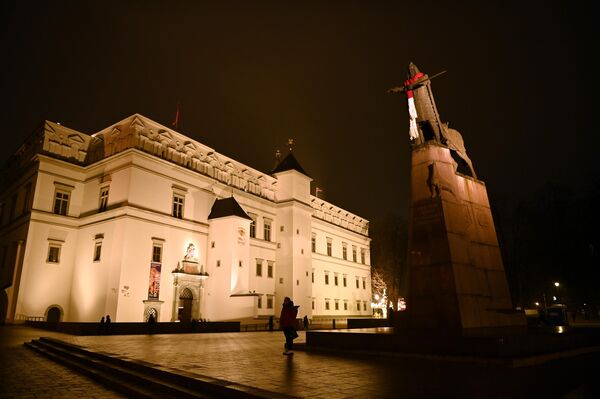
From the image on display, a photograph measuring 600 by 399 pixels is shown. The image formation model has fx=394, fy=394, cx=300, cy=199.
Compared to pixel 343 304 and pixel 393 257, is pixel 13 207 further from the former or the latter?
pixel 393 257

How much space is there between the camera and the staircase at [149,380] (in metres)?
5.98

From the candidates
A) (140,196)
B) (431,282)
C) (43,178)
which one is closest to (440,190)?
(431,282)

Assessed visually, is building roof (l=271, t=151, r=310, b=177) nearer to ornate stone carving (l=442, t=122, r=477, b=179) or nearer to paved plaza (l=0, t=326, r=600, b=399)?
ornate stone carving (l=442, t=122, r=477, b=179)

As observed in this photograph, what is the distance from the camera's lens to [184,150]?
32.7m

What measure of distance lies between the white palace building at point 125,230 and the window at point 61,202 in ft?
0.24

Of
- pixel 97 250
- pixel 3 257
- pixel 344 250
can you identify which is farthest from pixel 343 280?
pixel 3 257

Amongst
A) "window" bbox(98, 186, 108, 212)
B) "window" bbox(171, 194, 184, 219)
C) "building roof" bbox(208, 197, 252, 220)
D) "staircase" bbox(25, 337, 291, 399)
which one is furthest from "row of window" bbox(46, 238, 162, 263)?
"staircase" bbox(25, 337, 291, 399)

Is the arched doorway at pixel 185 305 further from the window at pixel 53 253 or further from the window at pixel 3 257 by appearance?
the window at pixel 3 257

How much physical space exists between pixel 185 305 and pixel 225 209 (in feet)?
26.7

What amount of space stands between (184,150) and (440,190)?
25.7 meters

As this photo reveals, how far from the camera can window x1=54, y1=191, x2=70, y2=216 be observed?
29141 mm

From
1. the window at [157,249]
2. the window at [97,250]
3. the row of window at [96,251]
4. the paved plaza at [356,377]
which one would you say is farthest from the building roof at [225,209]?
the paved plaza at [356,377]

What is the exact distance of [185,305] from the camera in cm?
3025

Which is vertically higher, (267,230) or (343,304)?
(267,230)
